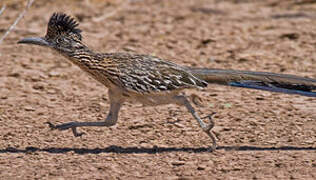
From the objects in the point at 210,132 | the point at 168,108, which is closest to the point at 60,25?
the point at 210,132

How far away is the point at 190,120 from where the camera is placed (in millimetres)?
6094

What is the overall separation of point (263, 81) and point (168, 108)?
1.55 m

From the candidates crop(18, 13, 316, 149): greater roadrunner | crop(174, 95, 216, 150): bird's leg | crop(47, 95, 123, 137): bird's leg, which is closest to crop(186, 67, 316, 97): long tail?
crop(18, 13, 316, 149): greater roadrunner

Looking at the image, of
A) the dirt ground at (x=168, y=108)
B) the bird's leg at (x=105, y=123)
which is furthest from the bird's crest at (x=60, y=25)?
the bird's leg at (x=105, y=123)

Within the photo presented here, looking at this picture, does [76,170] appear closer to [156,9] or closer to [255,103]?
[255,103]

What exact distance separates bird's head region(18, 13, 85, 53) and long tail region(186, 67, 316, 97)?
115 centimetres

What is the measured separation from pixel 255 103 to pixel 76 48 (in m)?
2.43

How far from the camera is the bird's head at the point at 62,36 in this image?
514 centimetres

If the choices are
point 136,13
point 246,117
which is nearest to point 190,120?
point 246,117

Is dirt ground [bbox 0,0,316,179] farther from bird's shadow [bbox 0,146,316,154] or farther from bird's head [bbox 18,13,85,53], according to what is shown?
bird's head [bbox 18,13,85,53]

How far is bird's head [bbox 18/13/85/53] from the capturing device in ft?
16.9

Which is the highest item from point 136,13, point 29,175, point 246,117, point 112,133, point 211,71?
point 136,13

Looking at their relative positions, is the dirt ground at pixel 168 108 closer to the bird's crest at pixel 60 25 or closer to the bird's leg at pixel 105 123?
the bird's leg at pixel 105 123

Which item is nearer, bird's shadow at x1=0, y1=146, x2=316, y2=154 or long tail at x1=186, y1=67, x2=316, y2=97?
long tail at x1=186, y1=67, x2=316, y2=97
